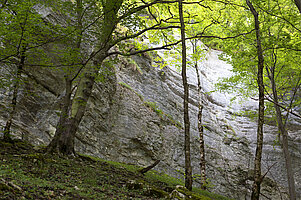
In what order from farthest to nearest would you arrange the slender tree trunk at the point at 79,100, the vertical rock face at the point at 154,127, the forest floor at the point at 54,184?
the vertical rock face at the point at 154,127
the slender tree trunk at the point at 79,100
the forest floor at the point at 54,184

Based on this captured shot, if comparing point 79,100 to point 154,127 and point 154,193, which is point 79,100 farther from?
point 154,127

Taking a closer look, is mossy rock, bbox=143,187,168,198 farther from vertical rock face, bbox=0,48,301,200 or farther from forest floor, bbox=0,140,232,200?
vertical rock face, bbox=0,48,301,200

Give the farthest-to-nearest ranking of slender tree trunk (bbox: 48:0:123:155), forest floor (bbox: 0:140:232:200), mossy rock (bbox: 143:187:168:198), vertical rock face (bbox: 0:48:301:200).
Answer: vertical rock face (bbox: 0:48:301:200)
slender tree trunk (bbox: 48:0:123:155)
mossy rock (bbox: 143:187:168:198)
forest floor (bbox: 0:140:232:200)

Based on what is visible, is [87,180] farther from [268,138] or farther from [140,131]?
[268,138]

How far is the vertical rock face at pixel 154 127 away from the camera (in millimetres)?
11234

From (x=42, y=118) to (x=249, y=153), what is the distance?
1690 cm

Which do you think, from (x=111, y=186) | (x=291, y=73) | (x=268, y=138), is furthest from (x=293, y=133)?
(x=111, y=186)

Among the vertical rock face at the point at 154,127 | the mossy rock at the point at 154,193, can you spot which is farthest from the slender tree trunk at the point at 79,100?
the mossy rock at the point at 154,193

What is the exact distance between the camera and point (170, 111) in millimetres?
18109

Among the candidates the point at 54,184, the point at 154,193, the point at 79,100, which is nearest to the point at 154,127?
the point at 79,100

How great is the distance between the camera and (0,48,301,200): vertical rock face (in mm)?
11234

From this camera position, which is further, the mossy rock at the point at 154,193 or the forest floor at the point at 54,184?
the mossy rock at the point at 154,193

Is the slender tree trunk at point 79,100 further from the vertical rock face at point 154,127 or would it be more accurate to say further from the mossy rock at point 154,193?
the mossy rock at point 154,193

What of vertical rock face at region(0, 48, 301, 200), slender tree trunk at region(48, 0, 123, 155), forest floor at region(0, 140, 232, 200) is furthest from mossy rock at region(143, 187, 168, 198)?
vertical rock face at region(0, 48, 301, 200)
